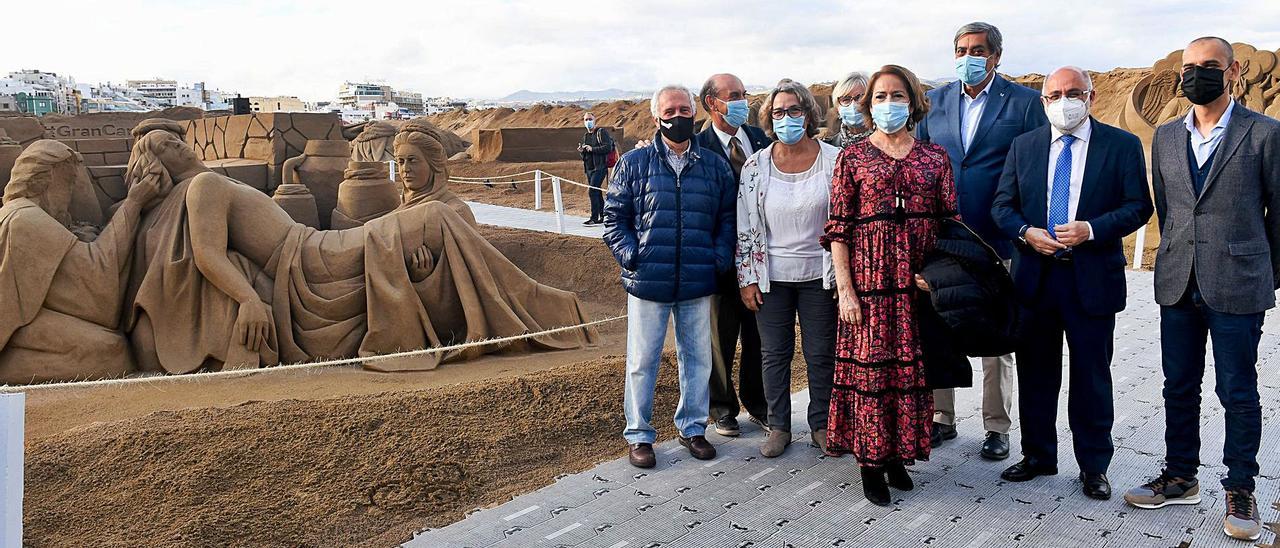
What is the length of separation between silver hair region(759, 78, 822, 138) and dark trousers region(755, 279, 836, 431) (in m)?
0.64

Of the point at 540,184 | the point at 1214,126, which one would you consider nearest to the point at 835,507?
the point at 1214,126

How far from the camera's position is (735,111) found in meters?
4.40

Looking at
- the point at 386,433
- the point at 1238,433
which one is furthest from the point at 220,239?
the point at 1238,433

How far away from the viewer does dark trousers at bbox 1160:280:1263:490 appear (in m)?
3.18

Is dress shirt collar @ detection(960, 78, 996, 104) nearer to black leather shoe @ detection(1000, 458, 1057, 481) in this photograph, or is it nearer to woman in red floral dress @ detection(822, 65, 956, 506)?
woman in red floral dress @ detection(822, 65, 956, 506)

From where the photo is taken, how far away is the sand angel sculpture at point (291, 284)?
21.7 ft

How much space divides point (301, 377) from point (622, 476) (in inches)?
138

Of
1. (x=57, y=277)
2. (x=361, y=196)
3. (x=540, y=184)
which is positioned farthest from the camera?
(x=540, y=184)

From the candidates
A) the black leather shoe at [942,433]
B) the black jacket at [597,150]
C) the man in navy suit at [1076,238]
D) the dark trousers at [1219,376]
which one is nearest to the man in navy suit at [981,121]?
the man in navy suit at [1076,238]

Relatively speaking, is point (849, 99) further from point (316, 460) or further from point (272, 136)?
point (272, 136)

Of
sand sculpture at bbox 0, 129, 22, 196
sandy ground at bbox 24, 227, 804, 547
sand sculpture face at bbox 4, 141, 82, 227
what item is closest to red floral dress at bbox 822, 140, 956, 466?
sandy ground at bbox 24, 227, 804, 547

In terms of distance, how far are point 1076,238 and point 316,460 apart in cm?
313

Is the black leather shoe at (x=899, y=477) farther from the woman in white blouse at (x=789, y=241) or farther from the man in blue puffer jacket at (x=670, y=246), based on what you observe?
the man in blue puffer jacket at (x=670, y=246)

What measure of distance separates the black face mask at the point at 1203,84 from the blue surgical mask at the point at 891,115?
2.94 ft
